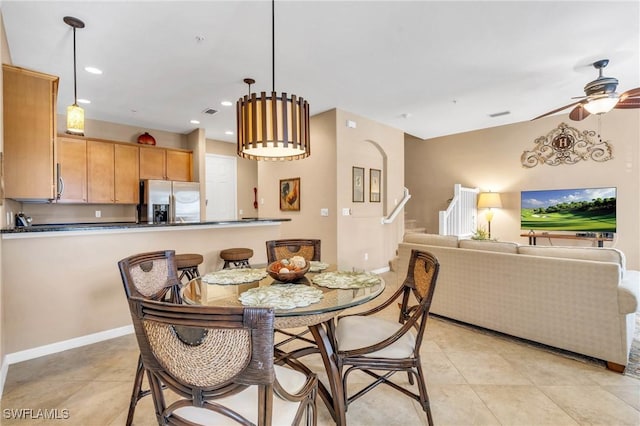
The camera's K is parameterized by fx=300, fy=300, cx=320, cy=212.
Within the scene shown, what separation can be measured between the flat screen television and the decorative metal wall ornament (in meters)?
0.54

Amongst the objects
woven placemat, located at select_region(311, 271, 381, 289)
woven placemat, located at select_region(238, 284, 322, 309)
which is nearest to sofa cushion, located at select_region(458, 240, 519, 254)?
woven placemat, located at select_region(311, 271, 381, 289)

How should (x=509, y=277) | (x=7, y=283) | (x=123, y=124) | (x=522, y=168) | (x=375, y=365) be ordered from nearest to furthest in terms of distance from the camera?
(x=375, y=365) < (x=7, y=283) < (x=509, y=277) < (x=123, y=124) < (x=522, y=168)

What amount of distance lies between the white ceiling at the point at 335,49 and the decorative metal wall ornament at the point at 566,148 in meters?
1.06

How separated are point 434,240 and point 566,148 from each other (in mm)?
3903

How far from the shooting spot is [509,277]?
8.66 ft

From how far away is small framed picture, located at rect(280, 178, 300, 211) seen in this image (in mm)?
5125

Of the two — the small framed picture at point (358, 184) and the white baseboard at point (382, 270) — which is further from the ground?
the small framed picture at point (358, 184)

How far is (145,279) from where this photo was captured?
70.9 inches

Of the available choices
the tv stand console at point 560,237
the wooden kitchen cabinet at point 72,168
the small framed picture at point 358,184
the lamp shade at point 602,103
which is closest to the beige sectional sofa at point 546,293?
the lamp shade at point 602,103

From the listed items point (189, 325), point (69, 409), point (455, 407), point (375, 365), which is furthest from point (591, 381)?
point (69, 409)

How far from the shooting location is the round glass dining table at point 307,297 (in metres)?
1.38

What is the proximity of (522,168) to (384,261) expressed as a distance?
3212 millimetres

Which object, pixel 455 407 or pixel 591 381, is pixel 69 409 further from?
pixel 591 381

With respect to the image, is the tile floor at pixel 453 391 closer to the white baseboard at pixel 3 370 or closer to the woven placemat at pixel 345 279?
the white baseboard at pixel 3 370
